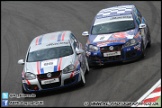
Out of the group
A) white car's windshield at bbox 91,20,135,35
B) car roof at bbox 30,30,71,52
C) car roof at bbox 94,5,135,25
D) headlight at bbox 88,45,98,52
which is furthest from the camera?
car roof at bbox 94,5,135,25

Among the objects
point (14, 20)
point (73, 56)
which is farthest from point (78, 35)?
point (73, 56)

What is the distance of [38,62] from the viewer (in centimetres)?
1708

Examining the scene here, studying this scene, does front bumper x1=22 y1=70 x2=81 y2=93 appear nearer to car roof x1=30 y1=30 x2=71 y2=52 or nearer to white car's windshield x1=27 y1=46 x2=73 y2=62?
white car's windshield x1=27 y1=46 x2=73 y2=62

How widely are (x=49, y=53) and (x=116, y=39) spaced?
2578 mm

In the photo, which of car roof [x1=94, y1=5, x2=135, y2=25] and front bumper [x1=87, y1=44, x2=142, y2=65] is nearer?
front bumper [x1=87, y1=44, x2=142, y2=65]

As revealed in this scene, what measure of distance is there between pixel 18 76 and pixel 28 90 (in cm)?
291

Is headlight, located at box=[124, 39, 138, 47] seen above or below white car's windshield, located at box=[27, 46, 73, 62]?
above

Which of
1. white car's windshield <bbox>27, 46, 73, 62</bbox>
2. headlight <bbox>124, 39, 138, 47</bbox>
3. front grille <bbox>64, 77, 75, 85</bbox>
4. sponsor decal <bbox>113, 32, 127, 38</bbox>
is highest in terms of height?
sponsor decal <bbox>113, 32, 127, 38</bbox>

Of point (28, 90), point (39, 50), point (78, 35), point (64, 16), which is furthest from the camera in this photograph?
point (64, 16)

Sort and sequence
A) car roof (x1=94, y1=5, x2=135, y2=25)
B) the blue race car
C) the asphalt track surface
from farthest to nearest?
car roof (x1=94, y1=5, x2=135, y2=25) → the blue race car → the asphalt track surface

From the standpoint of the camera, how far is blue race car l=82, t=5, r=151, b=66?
61.2ft

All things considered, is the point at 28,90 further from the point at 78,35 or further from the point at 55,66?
the point at 78,35

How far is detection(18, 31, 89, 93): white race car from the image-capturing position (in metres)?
16.3

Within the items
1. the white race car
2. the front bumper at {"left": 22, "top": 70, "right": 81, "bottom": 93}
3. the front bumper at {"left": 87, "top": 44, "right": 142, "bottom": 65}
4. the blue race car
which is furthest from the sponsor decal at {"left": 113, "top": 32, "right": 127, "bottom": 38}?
the front bumper at {"left": 22, "top": 70, "right": 81, "bottom": 93}
